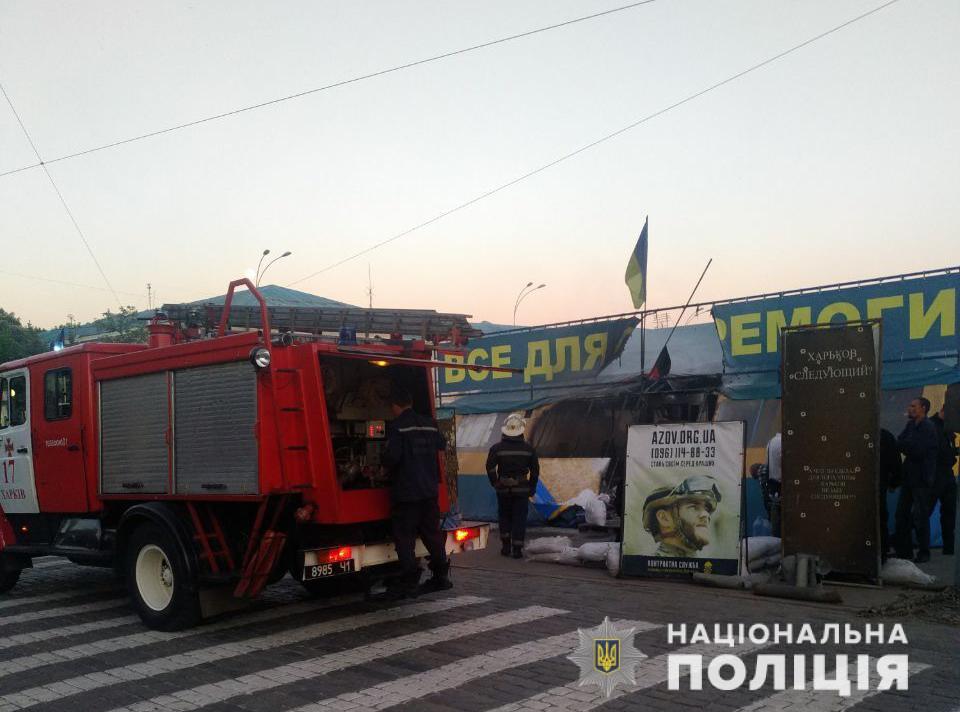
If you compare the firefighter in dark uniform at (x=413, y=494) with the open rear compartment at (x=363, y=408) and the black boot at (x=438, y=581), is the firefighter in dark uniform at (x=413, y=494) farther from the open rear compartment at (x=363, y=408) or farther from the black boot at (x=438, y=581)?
the open rear compartment at (x=363, y=408)

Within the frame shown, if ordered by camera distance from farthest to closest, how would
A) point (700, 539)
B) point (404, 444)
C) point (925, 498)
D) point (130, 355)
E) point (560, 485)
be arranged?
point (560, 485), point (925, 498), point (700, 539), point (130, 355), point (404, 444)

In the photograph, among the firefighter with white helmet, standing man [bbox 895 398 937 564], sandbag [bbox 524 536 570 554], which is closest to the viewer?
the firefighter with white helmet

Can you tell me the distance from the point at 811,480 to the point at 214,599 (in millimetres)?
6243

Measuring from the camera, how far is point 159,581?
7789 millimetres

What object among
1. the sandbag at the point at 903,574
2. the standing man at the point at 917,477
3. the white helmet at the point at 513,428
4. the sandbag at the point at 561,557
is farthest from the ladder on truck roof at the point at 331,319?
the standing man at the point at 917,477

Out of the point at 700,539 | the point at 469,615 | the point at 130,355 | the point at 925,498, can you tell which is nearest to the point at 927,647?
the point at 700,539

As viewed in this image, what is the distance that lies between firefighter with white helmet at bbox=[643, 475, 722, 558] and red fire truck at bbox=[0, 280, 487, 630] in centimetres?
235

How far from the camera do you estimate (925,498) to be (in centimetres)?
1046

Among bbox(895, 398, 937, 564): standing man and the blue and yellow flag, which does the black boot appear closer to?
bbox(895, 398, 937, 564): standing man

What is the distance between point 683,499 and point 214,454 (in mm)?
5183

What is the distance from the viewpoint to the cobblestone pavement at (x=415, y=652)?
5.40 m

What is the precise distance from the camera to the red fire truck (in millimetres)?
7102

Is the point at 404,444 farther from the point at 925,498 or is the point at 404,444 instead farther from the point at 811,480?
the point at 925,498

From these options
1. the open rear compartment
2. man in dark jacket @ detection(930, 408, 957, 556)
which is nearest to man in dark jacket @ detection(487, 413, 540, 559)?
the open rear compartment
